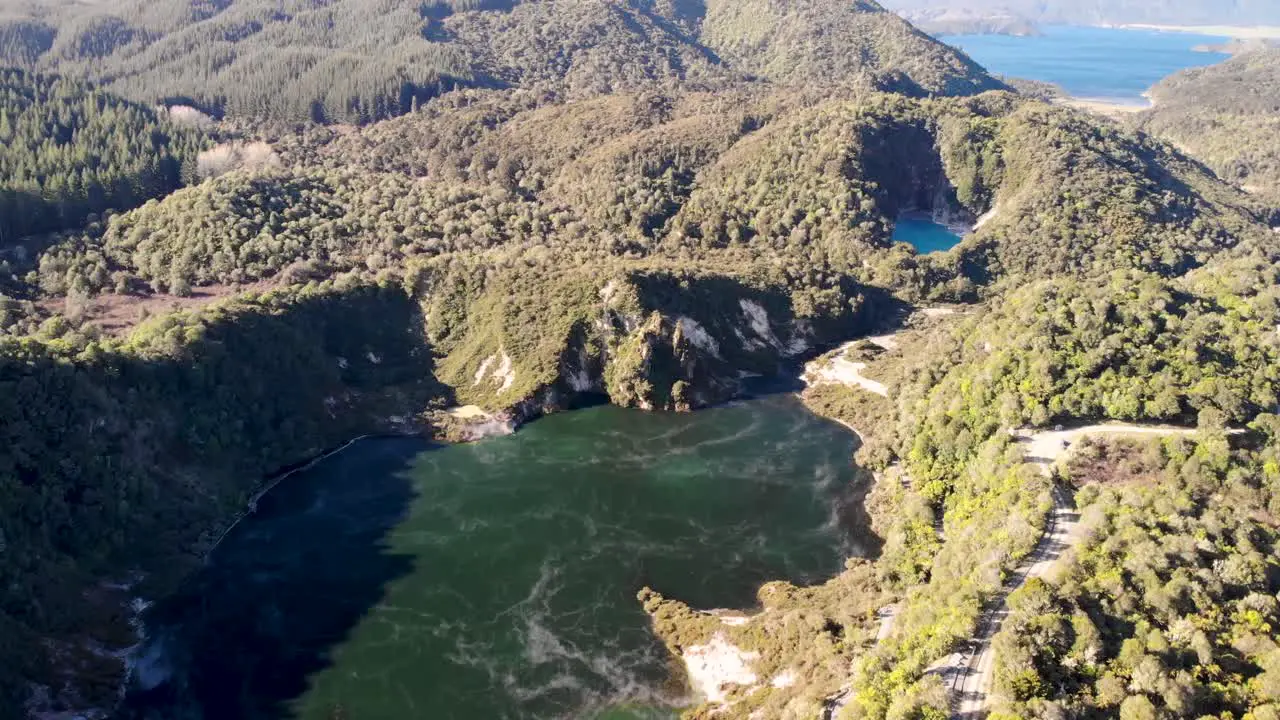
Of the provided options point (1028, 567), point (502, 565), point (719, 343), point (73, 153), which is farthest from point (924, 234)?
point (73, 153)

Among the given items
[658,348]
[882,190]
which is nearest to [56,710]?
[658,348]

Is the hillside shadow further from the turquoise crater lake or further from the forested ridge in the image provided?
the forested ridge

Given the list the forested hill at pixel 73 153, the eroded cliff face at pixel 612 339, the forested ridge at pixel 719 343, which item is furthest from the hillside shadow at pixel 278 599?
the forested hill at pixel 73 153

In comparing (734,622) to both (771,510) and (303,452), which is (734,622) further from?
(303,452)

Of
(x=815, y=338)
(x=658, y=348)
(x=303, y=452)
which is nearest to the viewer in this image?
(x=303, y=452)

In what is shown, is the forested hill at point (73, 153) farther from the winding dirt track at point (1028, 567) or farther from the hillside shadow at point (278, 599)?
the winding dirt track at point (1028, 567)

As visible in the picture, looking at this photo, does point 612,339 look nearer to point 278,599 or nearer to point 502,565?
point 502,565
